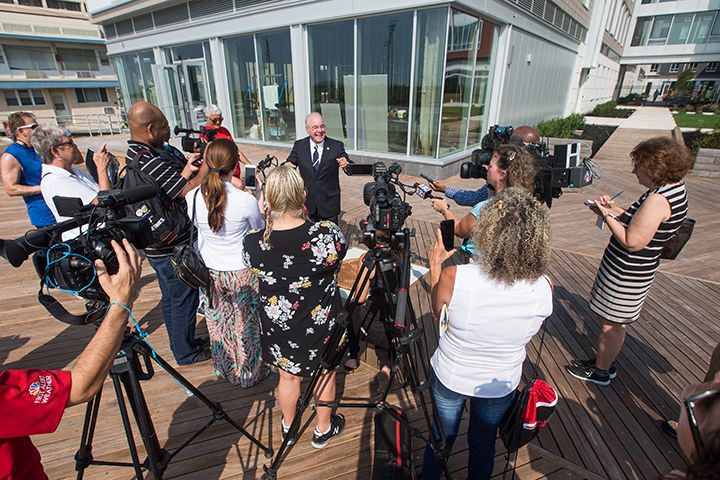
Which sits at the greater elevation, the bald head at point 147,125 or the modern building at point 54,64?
the modern building at point 54,64

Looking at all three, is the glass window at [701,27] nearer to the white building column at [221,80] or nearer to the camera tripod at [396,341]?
the white building column at [221,80]

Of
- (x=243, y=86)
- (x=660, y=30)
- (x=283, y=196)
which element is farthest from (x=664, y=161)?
(x=660, y=30)

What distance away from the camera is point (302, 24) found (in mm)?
8711

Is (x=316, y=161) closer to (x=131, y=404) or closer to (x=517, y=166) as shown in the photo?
(x=517, y=166)

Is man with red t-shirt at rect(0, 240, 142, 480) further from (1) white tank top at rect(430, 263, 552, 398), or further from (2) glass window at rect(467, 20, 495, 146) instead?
(2) glass window at rect(467, 20, 495, 146)

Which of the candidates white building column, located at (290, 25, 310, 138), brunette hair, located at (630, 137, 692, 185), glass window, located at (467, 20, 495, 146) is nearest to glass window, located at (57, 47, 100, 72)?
white building column, located at (290, 25, 310, 138)

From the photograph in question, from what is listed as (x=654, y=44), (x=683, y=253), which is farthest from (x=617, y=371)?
(x=654, y=44)

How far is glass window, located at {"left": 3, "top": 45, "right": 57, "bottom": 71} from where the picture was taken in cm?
2540

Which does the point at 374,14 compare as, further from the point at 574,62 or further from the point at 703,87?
the point at 703,87

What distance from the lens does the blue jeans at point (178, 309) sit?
2.59 m

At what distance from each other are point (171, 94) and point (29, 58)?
948 inches

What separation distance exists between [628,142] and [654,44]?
111ft

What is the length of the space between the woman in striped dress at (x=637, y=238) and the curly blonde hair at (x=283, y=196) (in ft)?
6.59

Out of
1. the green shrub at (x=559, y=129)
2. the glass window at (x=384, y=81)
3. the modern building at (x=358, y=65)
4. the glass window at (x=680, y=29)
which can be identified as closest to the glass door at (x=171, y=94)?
the modern building at (x=358, y=65)
